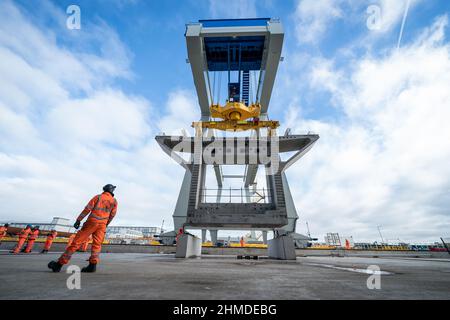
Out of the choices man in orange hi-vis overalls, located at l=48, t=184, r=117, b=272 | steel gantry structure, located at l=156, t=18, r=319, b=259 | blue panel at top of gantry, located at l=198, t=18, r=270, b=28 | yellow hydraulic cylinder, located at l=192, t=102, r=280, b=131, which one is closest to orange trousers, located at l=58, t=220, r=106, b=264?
man in orange hi-vis overalls, located at l=48, t=184, r=117, b=272

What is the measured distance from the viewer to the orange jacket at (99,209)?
3.39m

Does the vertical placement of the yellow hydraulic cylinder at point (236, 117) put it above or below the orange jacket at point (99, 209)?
above

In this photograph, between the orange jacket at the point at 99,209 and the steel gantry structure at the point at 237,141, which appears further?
the steel gantry structure at the point at 237,141

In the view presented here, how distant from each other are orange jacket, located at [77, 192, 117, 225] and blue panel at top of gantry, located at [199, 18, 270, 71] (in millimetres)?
13671

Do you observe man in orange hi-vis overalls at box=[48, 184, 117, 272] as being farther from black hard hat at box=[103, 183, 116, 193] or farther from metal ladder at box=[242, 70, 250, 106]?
metal ladder at box=[242, 70, 250, 106]

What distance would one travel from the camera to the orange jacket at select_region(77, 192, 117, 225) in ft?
11.1

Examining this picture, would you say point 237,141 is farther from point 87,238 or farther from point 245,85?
point 87,238

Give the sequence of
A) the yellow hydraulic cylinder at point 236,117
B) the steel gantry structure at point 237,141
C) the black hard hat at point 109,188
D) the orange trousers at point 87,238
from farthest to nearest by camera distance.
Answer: the yellow hydraulic cylinder at point 236,117 → the steel gantry structure at point 237,141 → the black hard hat at point 109,188 → the orange trousers at point 87,238

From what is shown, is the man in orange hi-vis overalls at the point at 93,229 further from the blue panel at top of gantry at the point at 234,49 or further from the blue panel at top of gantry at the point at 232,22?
the blue panel at top of gantry at the point at 232,22


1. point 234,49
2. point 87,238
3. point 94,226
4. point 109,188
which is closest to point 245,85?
point 234,49

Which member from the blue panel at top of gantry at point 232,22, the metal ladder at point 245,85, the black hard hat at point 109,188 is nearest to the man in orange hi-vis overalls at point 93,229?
the black hard hat at point 109,188

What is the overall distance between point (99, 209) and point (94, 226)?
274mm
